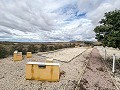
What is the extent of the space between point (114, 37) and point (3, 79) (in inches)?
528

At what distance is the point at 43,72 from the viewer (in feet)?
38.1

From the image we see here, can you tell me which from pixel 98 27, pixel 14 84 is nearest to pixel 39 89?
pixel 14 84

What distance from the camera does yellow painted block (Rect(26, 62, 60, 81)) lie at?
37.9ft

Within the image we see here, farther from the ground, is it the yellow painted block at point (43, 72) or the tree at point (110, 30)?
the tree at point (110, 30)

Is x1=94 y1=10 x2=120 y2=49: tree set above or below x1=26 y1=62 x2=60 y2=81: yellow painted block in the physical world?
above

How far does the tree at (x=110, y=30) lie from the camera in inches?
781

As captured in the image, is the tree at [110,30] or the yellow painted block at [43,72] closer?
the yellow painted block at [43,72]

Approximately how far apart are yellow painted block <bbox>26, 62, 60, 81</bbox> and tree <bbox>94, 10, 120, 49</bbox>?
10.5 metres

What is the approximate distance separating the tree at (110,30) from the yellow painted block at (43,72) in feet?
34.4

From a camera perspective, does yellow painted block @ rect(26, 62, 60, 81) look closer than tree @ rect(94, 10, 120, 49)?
Yes

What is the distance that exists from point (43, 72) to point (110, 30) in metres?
13.2

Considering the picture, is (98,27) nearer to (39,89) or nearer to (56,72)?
(56,72)

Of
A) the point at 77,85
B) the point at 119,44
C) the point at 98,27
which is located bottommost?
the point at 77,85

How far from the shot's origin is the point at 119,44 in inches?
802
